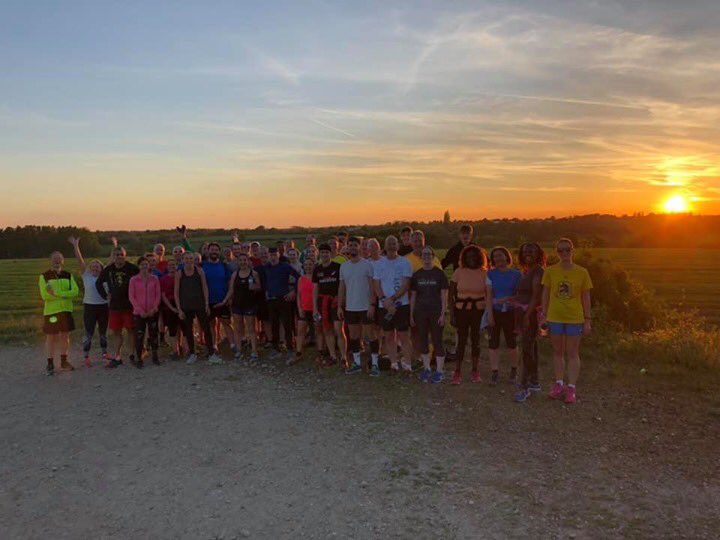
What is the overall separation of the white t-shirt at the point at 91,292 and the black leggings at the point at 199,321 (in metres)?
1.51

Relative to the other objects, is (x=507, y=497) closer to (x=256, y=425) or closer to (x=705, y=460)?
(x=705, y=460)

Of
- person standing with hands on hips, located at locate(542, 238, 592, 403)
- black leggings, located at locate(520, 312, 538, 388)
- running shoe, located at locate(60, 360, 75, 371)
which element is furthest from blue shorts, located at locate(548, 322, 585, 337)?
running shoe, located at locate(60, 360, 75, 371)

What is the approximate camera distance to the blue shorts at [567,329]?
24.3ft

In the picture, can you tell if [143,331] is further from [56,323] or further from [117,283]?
[56,323]

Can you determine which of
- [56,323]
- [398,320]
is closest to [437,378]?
[398,320]

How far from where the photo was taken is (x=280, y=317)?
10.9 meters

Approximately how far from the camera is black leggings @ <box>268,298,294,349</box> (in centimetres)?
1038

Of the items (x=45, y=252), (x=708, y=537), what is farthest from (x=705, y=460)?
(x=45, y=252)

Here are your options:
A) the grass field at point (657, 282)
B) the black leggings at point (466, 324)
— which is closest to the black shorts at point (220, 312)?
the black leggings at point (466, 324)

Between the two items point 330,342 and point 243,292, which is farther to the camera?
point 243,292

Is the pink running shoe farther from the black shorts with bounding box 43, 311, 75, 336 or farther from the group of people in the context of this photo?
the black shorts with bounding box 43, 311, 75, 336

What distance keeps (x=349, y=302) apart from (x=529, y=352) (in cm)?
280

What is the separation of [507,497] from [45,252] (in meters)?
87.1

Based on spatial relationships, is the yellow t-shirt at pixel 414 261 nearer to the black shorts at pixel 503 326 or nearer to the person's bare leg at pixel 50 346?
the black shorts at pixel 503 326
